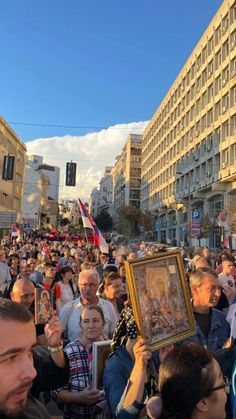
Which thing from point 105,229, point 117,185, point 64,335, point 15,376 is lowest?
point 64,335

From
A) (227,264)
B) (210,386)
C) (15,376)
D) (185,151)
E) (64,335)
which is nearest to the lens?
(15,376)

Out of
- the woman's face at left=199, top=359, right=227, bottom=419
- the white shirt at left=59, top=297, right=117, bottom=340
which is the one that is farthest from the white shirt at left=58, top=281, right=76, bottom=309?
the woman's face at left=199, top=359, right=227, bottom=419

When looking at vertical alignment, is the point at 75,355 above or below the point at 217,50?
below

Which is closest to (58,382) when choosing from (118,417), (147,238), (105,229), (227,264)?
(118,417)

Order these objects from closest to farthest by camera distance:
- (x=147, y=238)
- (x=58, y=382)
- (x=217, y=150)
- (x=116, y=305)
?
(x=58, y=382)
(x=116, y=305)
(x=217, y=150)
(x=147, y=238)

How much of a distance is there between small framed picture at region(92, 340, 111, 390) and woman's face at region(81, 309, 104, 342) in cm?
25

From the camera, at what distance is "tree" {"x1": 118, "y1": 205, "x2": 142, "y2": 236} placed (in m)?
86.8

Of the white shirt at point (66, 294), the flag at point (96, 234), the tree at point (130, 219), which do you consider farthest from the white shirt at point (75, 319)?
the tree at point (130, 219)

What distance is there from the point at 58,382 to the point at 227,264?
6255 millimetres

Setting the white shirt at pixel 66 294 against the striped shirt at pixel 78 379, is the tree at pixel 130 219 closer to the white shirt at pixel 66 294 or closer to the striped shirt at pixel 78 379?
the white shirt at pixel 66 294

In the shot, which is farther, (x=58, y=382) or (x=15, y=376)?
(x=58, y=382)

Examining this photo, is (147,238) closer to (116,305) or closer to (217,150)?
(217,150)

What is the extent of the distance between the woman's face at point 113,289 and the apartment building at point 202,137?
32386mm

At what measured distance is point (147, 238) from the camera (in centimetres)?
8506
